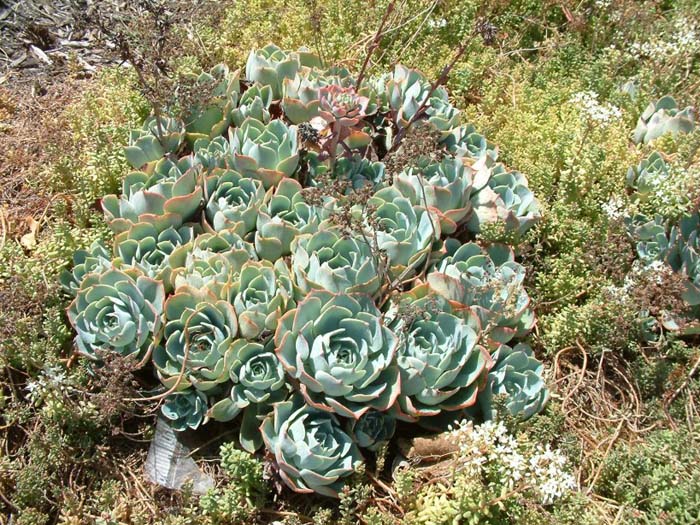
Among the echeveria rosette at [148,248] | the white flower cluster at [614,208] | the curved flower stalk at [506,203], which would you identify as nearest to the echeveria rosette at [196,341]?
the echeveria rosette at [148,248]

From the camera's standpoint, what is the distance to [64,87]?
4086 millimetres

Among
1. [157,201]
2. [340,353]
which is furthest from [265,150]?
[340,353]

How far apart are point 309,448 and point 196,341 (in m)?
0.60

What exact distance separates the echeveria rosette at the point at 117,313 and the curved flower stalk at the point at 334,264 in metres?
0.55

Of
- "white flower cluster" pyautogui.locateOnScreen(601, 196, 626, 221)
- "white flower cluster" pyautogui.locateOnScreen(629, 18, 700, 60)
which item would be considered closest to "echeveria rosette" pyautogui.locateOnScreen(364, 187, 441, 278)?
"white flower cluster" pyautogui.locateOnScreen(601, 196, 626, 221)

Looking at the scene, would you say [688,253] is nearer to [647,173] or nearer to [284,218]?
[647,173]

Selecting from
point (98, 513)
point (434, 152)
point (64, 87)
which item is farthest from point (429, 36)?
point (98, 513)

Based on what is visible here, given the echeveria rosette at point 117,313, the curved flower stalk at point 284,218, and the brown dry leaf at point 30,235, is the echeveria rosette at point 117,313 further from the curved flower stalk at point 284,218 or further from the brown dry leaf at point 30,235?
the brown dry leaf at point 30,235

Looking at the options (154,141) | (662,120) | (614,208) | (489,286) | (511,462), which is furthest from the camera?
(662,120)

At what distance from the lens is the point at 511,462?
2.29m

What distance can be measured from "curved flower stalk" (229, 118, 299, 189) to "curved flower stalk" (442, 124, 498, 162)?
782 millimetres

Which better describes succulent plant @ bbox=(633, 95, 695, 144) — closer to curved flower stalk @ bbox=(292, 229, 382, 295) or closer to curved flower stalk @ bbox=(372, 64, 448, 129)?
curved flower stalk @ bbox=(372, 64, 448, 129)

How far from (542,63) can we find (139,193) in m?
2.72

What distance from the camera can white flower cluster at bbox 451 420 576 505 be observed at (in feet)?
7.46
